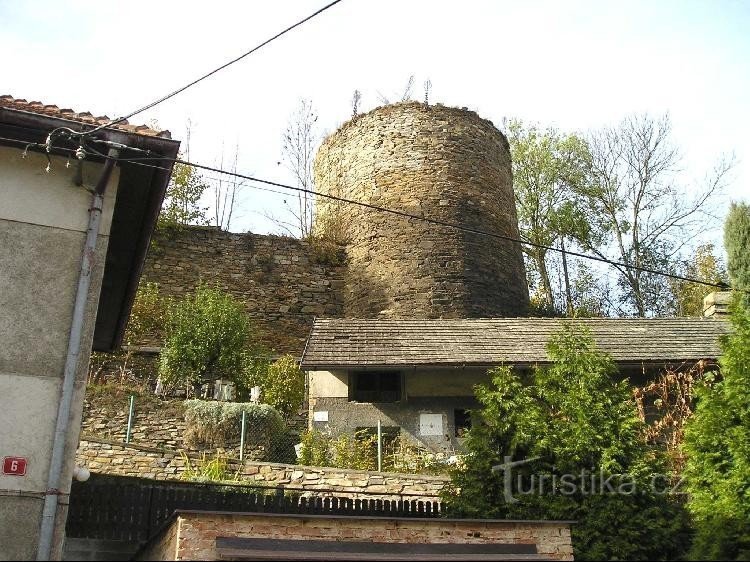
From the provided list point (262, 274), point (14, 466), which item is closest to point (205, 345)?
point (262, 274)

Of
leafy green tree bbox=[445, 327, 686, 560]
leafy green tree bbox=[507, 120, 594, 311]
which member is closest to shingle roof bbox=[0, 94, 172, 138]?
leafy green tree bbox=[445, 327, 686, 560]

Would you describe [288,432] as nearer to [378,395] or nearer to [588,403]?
[378,395]

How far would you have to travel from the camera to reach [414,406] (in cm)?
1377

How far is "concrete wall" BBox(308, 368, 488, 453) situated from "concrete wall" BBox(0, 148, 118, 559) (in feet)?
22.2

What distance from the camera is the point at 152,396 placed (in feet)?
45.2

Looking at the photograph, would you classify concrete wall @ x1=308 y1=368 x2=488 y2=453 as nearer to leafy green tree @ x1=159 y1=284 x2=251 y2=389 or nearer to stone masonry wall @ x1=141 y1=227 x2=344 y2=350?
leafy green tree @ x1=159 y1=284 x2=251 y2=389

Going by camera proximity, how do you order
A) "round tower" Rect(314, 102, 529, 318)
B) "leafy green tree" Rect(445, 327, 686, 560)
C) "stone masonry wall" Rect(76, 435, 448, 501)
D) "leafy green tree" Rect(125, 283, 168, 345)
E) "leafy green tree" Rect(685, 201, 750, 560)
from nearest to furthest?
"leafy green tree" Rect(685, 201, 750, 560) < "leafy green tree" Rect(445, 327, 686, 560) < "stone masonry wall" Rect(76, 435, 448, 501) < "leafy green tree" Rect(125, 283, 168, 345) < "round tower" Rect(314, 102, 529, 318)

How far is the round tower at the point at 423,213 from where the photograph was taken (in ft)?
67.5

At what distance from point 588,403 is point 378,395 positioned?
4.65 m

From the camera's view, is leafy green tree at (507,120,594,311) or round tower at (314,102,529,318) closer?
round tower at (314,102,529,318)

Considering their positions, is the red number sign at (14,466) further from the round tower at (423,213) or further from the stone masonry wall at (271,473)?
the round tower at (423,213)

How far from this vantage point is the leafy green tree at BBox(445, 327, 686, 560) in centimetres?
876

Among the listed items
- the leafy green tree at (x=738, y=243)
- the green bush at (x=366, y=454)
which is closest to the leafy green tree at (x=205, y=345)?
the green bush at (x=366, y=454)

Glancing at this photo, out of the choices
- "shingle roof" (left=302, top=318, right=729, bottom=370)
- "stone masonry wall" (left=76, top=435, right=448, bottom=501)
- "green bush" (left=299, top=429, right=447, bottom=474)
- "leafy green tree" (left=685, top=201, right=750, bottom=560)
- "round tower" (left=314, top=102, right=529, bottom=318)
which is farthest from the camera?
"round tower" (left=314, top=102, right=529, bottom=318)
